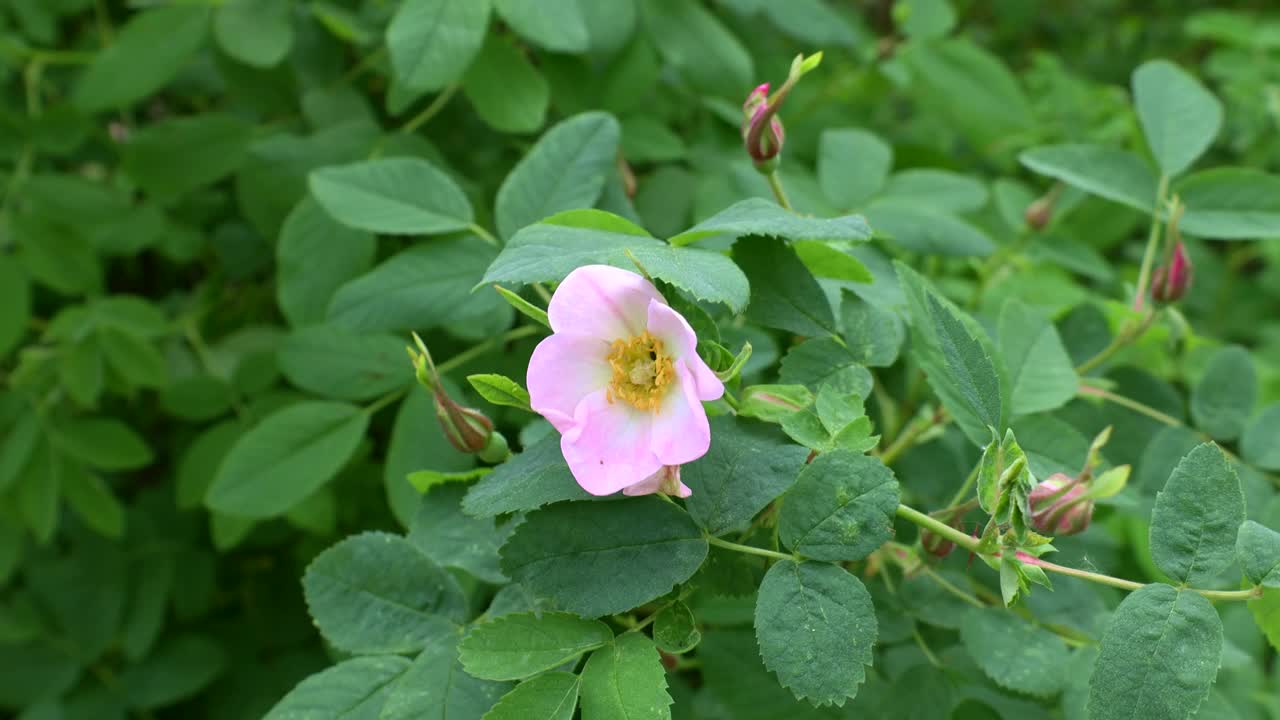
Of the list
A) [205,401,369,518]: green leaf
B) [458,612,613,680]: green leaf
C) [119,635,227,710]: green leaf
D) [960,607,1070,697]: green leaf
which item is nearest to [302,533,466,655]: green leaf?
[458,612,613,680]: green leaf

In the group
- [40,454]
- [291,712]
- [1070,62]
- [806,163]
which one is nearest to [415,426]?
[291,712]

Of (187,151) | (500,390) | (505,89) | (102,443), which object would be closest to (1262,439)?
(500,390)

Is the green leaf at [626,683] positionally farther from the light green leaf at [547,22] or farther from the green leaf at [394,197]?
the light green leaf at [547,22]

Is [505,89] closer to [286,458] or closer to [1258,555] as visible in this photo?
[286,458]

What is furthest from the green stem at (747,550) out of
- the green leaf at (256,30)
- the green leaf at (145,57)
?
Result: the green leaf at (145,57)

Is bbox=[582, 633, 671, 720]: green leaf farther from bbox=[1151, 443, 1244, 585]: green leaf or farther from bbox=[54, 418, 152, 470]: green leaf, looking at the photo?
bbox=[54, 418, 152, 470]: green leaf

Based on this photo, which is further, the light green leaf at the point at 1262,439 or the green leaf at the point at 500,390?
the light green leaf at the point at 1262,439
